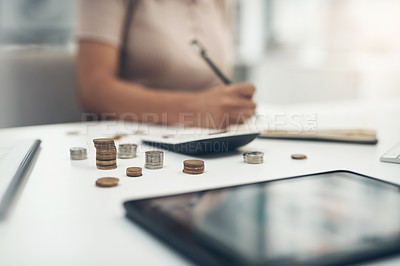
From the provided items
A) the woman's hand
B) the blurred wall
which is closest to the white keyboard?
the woman's hand

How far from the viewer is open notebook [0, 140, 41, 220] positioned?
386 mm

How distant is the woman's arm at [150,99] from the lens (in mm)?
858

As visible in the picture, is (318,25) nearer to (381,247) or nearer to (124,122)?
(124,122)

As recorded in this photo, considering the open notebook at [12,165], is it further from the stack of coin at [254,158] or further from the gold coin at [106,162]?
the stack of coin at [254,158]

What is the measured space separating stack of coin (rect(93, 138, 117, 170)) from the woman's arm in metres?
0.35

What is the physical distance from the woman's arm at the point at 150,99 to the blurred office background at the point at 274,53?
26 centimetres

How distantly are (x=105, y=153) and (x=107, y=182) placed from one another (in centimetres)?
9

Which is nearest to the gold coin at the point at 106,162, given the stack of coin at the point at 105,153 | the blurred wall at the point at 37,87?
the stack of coin at the point at 105,153

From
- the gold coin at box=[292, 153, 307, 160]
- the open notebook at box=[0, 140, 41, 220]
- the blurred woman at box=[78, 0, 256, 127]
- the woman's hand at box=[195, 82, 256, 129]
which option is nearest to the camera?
the open notebook at box=[0, 140, 41, 220]

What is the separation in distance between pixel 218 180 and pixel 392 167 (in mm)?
245

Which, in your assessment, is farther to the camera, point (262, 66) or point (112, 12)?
point (262, 66)

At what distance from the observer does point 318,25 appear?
142 inches

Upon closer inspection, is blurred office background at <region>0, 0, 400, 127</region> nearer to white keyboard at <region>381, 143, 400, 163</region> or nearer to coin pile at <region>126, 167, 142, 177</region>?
coin pile at <region>126, 167, 142, 177</region>

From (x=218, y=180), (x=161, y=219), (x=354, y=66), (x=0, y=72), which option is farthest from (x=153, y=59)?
(x=354, y=66)
